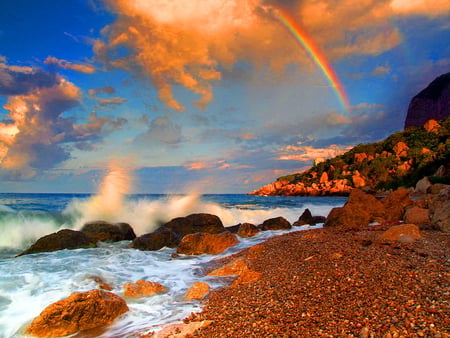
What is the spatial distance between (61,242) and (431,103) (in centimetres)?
12892

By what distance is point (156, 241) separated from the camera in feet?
42.5

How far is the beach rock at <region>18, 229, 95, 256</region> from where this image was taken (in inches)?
461

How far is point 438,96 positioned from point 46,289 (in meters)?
131

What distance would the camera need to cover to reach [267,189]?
102m

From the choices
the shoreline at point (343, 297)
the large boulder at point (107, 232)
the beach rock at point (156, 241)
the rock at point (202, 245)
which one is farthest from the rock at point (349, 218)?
the large boulder at point (107, 232)

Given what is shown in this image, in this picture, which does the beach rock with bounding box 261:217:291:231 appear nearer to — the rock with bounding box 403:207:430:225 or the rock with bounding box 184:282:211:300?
the rock with bounding box 403:207:430:225

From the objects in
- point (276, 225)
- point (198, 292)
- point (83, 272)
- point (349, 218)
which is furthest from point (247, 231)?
point (198, 292)

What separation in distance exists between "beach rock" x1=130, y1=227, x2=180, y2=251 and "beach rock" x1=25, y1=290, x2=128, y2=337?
7155 mm

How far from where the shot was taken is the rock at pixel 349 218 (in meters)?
14.5

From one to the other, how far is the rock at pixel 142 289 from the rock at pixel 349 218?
10003mm

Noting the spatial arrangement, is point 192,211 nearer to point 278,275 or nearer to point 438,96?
point 278,275

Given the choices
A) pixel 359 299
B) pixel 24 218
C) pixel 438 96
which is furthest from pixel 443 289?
pixel 438 96

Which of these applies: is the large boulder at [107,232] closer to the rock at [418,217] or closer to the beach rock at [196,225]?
the beach rock at [196,225]

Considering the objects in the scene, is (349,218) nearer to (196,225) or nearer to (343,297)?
(196,225)
